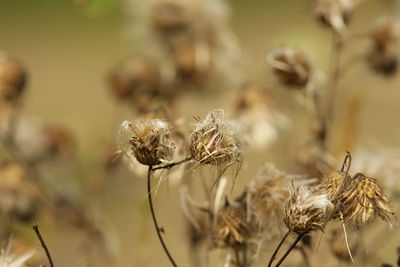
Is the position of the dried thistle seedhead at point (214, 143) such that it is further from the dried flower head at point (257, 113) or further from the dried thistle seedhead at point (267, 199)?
the dried flower head at point (257, 113)

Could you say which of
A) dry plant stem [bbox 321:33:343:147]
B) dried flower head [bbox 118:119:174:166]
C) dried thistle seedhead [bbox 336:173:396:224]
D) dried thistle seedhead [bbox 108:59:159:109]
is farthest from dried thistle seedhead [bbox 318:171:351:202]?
dried thistle seedhead [bbox 108:59:159:109]

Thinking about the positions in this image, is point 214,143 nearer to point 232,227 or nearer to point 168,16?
Result: point 232,227

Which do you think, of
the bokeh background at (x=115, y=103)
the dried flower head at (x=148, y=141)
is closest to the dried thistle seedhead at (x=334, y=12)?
the bokeh background at (x=115, y=103)

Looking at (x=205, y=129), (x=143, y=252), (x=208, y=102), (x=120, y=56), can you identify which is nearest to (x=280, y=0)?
(x=120, y=56)

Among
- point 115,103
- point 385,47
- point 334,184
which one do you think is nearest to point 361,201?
point 334,184

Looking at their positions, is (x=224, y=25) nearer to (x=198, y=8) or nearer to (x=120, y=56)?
(x=198, y=8)

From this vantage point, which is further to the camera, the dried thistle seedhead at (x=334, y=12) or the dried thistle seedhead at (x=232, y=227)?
the dried thistle seedhead at (x=334, y=12)
